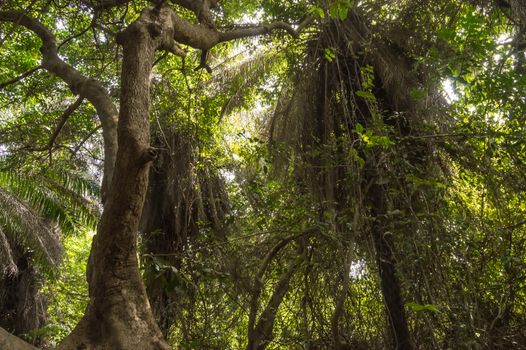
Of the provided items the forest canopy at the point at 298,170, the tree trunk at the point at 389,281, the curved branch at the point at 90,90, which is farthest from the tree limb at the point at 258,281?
the curved branch at the point at 90,90

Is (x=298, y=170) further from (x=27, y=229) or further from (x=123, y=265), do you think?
(x=27, y=229)

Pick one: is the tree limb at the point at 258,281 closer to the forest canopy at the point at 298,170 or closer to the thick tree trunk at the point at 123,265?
the forest canopy at the point at 298,170

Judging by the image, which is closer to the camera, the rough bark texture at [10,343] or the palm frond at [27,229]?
the rough bark texture at [10,343]

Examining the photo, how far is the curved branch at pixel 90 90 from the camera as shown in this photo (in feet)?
9.85

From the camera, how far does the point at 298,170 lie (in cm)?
621

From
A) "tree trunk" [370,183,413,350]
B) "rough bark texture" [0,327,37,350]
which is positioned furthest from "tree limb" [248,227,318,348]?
"rough bark texture" [0,327,37,350]

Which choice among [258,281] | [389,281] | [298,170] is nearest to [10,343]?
[258,281]

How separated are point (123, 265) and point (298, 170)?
157 inches

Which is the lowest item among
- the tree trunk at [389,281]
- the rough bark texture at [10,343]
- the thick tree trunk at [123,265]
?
the rough bark texture at [10,343]

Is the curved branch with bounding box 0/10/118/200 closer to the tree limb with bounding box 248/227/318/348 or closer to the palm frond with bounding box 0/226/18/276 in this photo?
the tree limb with bounding box 248/227/318/348

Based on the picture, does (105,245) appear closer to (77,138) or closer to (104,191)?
(104,191)

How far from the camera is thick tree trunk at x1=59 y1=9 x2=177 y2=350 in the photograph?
229cm

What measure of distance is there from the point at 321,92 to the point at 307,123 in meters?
0.50

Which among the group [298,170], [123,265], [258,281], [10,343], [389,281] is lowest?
[10,343]
